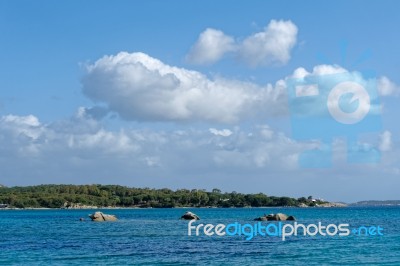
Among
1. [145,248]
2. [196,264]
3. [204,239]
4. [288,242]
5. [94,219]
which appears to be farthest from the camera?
[94,219]

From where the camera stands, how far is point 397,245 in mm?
54125

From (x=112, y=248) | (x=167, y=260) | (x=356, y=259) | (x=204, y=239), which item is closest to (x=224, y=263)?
(x=167, y=260)

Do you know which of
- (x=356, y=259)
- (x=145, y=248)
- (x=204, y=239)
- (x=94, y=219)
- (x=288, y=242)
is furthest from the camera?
(x=94, y=219)

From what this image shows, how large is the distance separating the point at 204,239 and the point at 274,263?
67.6ft

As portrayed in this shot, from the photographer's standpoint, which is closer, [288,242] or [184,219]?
[288,242]

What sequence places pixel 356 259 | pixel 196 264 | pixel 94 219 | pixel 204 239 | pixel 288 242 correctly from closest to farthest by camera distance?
pixel 196 264
pixel 356 259
pixel 288 242
pixel 204 239
pixel 94 219

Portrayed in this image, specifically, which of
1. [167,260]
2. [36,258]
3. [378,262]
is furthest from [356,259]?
[36,258]

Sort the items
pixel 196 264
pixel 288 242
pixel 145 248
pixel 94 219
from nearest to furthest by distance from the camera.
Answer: pixel 196 264 < pixel 145 248 < pixel 288 242 < pixel 94 219

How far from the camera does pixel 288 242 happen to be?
5550cm

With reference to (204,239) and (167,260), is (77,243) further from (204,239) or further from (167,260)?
(167,260)

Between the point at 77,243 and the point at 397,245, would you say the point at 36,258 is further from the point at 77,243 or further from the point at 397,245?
the point at 397,245

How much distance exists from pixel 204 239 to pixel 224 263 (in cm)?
2028

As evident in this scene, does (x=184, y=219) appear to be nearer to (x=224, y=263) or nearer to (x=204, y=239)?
(x=204, y=239)

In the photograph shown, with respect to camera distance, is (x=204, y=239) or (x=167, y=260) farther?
(x=204, y=239)
